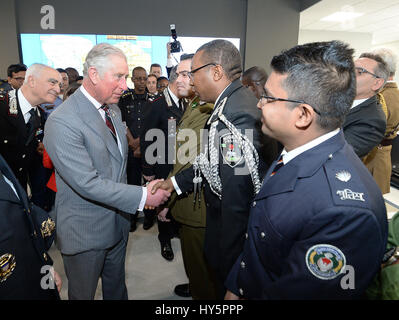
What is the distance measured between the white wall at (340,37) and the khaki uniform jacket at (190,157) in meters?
9.77

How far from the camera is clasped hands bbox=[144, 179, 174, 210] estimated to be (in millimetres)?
1695

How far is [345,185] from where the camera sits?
2.87ft

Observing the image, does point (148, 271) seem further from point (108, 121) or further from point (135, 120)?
point (135, 120)

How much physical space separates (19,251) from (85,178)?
464 millimetres

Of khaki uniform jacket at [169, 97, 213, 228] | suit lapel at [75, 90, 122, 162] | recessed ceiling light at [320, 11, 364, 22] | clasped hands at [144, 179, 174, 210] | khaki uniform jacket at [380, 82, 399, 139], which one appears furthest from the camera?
recessed ceiling light at [320, 11, 364, 22]

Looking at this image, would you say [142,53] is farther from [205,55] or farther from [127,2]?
[205,55]

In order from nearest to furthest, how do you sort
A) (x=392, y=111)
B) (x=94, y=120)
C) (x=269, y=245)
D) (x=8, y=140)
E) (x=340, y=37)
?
(x=269, y=245) < (x=94, y=120) < (x=8, y=140) < (x=392, y=111) < (x=340, y=37)

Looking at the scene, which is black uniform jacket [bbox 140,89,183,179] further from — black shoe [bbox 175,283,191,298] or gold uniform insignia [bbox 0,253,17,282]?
gold uniform insignia [bbox 0,253,17,282]

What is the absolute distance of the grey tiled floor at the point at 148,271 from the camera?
254 centimetres

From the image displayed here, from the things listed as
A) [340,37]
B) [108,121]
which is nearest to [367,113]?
[108,121]

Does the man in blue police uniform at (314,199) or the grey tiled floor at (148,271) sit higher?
the man in blue police uniform at (314,199)

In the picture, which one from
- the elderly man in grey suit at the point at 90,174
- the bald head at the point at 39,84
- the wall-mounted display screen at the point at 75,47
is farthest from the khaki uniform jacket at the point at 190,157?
the wall-mounted display screen at the point at 75,47

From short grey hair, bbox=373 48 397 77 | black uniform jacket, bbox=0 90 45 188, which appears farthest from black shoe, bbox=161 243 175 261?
short grey hair, bbox=373 48 397 77

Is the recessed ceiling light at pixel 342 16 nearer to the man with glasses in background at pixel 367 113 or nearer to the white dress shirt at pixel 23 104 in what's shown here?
the man with glasses in background at pixel 367 113
